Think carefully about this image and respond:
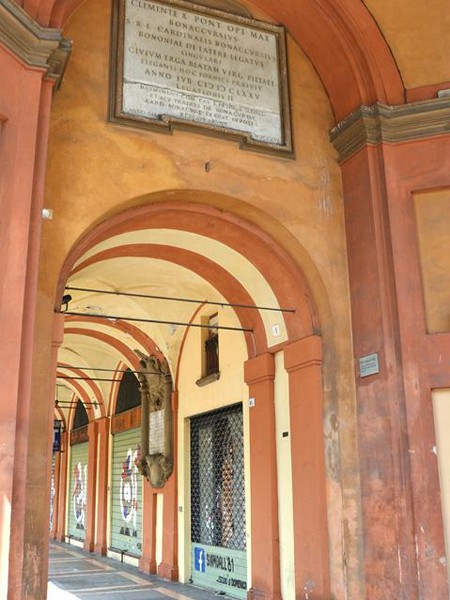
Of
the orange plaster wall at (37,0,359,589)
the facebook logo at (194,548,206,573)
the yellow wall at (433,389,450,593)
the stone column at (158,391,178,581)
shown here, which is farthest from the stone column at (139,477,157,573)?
the yellow wall at (433,389,450,593)

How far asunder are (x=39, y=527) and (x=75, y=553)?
1160 cm

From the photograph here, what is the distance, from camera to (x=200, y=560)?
10.5 metres

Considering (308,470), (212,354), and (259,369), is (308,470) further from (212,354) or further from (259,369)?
(212,354)

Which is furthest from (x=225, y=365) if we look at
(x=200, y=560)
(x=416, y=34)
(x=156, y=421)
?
(x=416, y=34)

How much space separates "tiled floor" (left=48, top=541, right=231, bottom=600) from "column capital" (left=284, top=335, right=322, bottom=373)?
153 inches

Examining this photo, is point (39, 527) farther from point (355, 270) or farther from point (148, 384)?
point (148, 384)

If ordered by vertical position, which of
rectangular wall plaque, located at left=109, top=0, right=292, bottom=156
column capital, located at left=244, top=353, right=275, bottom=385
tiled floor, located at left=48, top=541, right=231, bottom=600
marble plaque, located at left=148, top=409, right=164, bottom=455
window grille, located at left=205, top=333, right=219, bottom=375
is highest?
rectangular wall plaque, located at left=109, top=0, right=292, bottom=156

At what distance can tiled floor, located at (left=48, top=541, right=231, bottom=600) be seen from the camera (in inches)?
386

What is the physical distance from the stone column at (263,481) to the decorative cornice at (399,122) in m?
2.81

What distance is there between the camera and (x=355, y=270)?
7.38 meters

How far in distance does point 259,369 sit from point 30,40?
14.6 feet

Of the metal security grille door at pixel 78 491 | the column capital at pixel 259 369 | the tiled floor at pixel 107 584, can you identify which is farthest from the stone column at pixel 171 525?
the metal security grille door at pixel 78 491

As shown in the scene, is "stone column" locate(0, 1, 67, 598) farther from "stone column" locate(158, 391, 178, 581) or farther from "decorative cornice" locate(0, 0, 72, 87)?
"stone column" locate(158, 391, 178, 581)

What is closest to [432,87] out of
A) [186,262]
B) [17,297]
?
[186,262]
